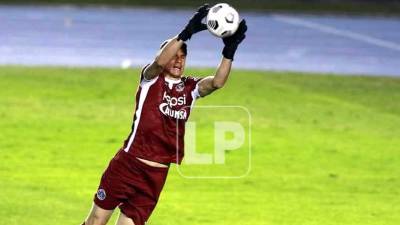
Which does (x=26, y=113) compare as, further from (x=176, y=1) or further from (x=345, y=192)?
(x=176, y=1)

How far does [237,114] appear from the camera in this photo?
23.2m

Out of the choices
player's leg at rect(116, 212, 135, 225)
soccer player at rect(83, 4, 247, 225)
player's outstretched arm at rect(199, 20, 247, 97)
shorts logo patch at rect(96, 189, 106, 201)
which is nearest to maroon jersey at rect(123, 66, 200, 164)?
soccer player at rect(83, 4, 247, 225)

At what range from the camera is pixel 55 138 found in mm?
20125

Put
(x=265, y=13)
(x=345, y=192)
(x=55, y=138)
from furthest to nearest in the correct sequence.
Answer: (x=265, y=13) → (x=55, y=138) → (x=345, y=192)

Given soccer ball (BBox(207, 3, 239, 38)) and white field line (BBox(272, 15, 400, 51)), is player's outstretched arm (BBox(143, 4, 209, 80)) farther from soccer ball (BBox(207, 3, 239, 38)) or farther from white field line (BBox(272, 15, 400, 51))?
white field line (BBox(272, 15, 400, 51))

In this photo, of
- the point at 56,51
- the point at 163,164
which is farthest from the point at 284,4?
the point at 163,164

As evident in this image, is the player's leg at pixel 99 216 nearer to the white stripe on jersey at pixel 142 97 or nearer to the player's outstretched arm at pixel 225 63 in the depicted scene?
the white stripe on jersey at pixel 142 97

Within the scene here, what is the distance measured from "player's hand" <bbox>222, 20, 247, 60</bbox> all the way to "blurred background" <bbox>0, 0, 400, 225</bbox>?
368 cm

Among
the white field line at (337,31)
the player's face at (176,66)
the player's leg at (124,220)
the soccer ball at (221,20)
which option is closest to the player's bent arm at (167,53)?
the player's face at (176,66)

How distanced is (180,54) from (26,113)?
474 inches

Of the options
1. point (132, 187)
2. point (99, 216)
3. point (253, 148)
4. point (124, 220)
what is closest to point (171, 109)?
point (132, 187)

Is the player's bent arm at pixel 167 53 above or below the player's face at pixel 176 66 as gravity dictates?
above

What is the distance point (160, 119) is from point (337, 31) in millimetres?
29793

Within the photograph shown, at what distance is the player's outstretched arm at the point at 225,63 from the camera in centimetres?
1097
